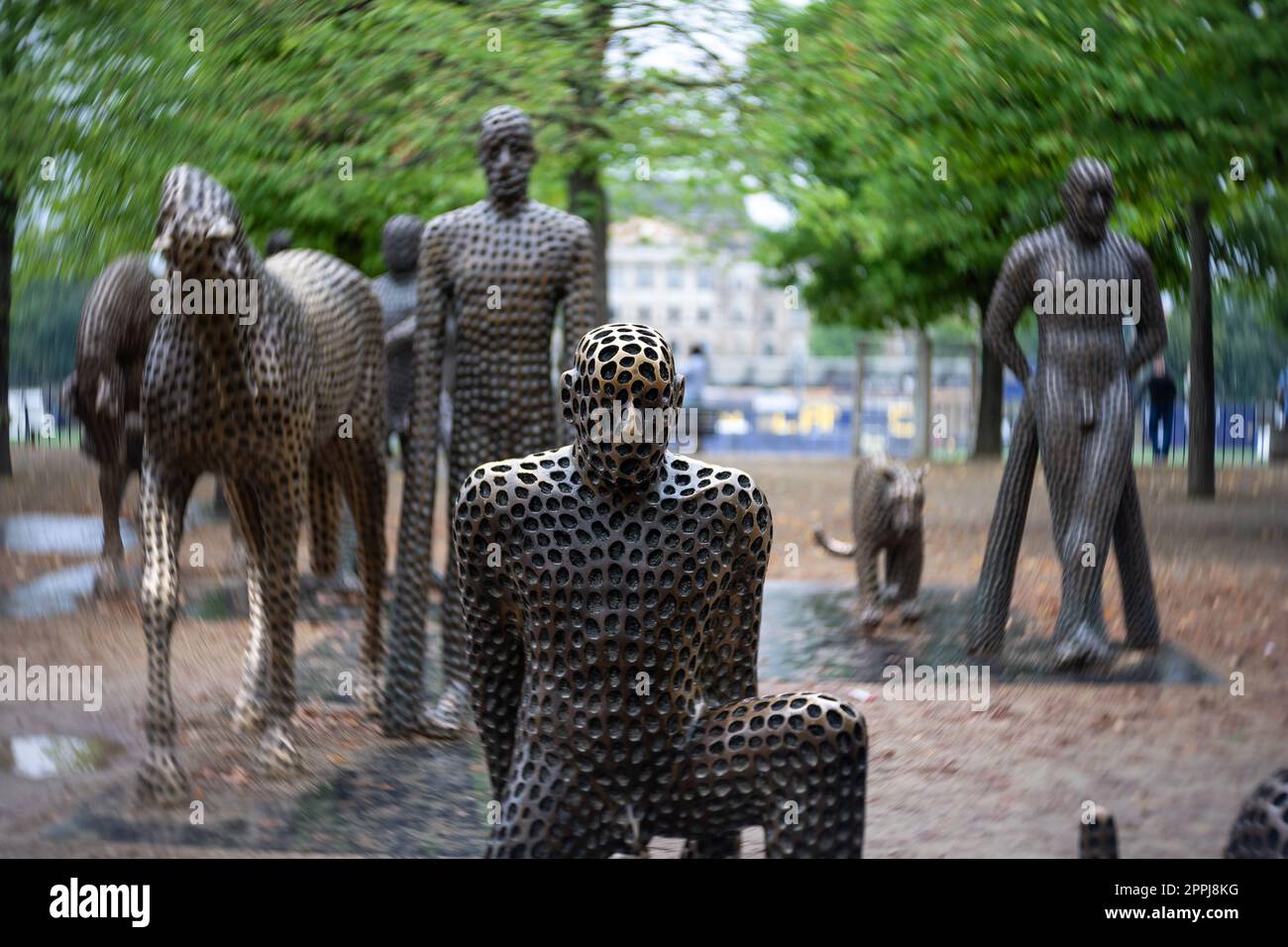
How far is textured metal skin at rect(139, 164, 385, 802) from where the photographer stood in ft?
14.6

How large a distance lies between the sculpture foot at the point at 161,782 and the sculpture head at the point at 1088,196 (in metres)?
3.65

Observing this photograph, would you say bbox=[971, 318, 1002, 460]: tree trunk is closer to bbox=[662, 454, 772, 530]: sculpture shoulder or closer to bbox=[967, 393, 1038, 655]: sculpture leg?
bbox=[967, 393, 1038, 655]: sculpture leg

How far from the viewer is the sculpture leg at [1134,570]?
224 inches

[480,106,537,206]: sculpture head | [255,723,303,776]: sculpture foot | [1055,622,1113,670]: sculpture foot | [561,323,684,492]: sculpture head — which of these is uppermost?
[480,106,537,206]: sculpture head

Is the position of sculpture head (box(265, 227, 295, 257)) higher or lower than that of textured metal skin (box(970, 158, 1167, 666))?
higher

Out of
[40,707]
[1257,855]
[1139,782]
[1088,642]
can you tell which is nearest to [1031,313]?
[1088,642]

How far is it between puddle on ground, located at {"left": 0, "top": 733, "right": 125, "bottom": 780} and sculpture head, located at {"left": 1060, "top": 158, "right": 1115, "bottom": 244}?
3.86 metres

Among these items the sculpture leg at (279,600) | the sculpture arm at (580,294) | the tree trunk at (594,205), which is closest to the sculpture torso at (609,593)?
the sculpture leg at (279,600)

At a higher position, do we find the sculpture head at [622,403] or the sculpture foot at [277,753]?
the sculpture head at [622,403]

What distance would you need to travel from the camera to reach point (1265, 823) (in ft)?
9.99

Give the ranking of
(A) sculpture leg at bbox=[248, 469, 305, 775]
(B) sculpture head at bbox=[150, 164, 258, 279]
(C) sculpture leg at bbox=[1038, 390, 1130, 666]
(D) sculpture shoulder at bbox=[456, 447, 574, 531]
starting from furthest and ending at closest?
(C) sculpture leg at bbox=[1038, 390, 1130, 666], (A) sculpture leg at bbox=[248, 469, 305, 775], (B) sculpture head at bbox=[150, 164, 258, 279], (D) sculpture shoulder at bbox=[456, 447, 574, 531]

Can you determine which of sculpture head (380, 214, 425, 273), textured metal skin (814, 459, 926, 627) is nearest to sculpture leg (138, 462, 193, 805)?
sculpture head (380, 214, 425, 273)

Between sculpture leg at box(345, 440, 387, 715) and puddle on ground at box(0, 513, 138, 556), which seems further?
sculpture leg at box(345, 440, 387, 715)

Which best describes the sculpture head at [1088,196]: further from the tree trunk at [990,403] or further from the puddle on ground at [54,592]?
the puddle on ground at [54,592]
